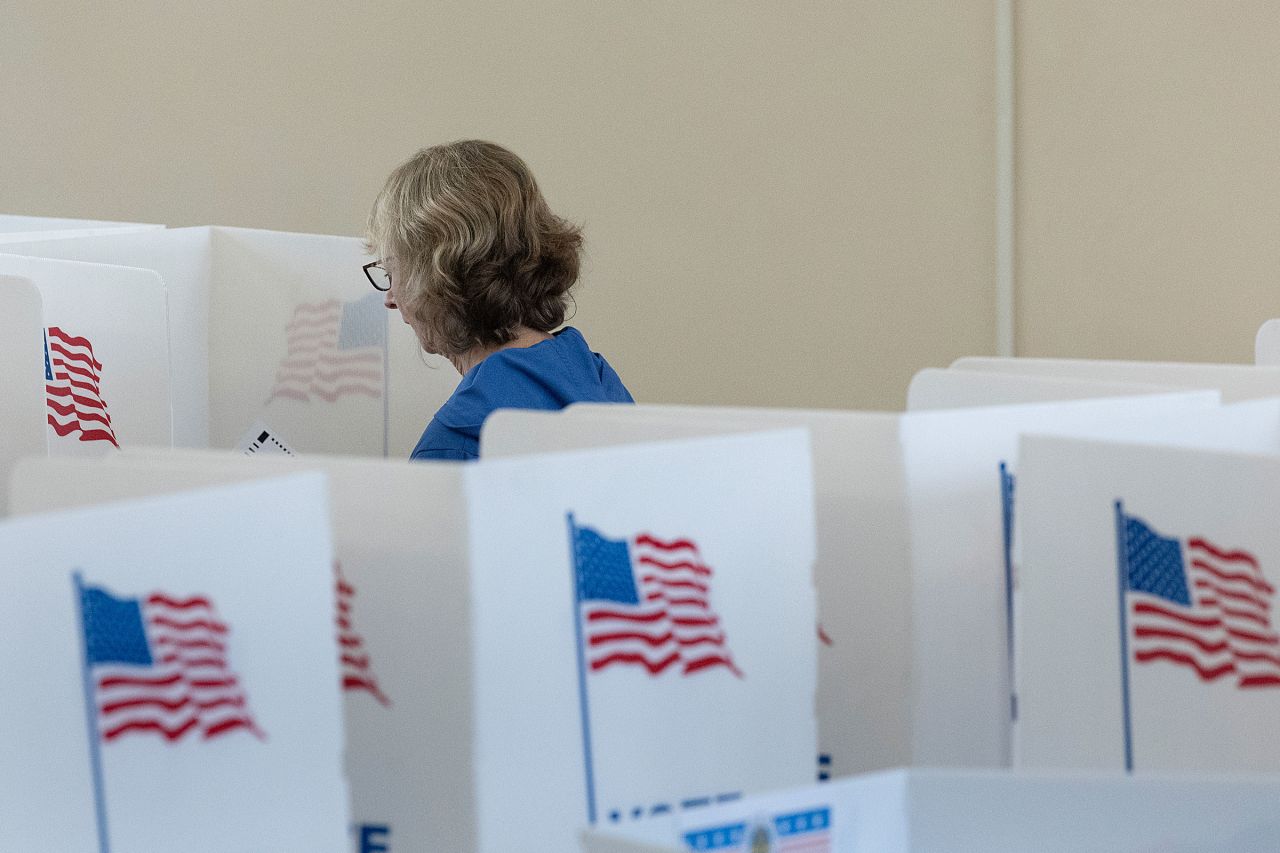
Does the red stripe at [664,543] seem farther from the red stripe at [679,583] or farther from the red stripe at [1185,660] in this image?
the red stripe at [1185,660]

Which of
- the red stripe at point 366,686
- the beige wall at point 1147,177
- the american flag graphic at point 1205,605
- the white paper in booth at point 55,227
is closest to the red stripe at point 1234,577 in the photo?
the american flag graphic at point 1205,605

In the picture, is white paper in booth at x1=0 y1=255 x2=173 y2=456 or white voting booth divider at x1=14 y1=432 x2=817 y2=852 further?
white paper in booth at x1=0 y1=255 x2=173 y2=456

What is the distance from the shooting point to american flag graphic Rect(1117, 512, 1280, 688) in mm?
1034

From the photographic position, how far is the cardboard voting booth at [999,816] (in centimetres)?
78

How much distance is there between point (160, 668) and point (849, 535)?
53cm

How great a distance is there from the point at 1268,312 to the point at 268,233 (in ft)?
7.30

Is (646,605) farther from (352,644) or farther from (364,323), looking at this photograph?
(364,323)

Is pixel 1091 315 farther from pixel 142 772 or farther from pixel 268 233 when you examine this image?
pixel 142 772

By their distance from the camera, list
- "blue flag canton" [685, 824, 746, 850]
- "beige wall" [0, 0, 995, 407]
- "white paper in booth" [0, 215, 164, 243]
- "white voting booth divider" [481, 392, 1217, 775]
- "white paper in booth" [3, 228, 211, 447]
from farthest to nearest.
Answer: "beige wall" [0, 0, 995, 407] → "white paper in booth" [3, 228, 211, 447] → "white paper in booth" [0, 215, 164, 243] → "white voting booth divider" [481, 392, 1217, 775] → "blue flag canton" [685, 824, 746, 850]

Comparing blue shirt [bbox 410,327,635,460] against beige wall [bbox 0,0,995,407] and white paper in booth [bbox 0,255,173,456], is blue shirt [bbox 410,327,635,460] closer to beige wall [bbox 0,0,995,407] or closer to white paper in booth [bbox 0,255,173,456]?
white paper in booth [bbox 0,255,173,456]

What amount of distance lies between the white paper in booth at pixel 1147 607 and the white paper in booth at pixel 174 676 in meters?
0.50

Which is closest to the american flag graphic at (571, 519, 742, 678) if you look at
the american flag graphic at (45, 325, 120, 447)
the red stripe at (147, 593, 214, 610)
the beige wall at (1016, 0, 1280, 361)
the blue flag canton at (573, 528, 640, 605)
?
the blue flag canton at (573, 528, 640, 605)

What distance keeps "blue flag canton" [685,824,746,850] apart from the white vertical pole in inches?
136

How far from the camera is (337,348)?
2.64m
